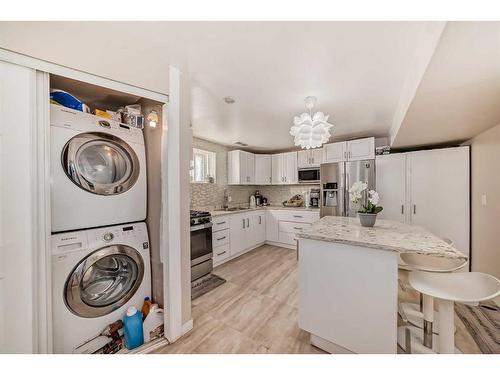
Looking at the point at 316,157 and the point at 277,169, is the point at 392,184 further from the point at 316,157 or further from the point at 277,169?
the point at 277,169

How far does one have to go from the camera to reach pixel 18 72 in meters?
0.92

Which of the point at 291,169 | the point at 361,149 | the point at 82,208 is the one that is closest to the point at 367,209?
the point at 361,149

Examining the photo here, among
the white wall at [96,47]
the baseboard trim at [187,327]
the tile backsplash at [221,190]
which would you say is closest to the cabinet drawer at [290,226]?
the tile backsplash at [221,190]

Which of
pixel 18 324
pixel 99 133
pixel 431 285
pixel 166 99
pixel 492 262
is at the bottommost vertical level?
pixel 492 262

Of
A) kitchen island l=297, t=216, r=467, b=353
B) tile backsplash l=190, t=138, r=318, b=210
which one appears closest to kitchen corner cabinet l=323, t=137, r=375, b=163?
tile backsplash l=190, t=138, r=318, b=210

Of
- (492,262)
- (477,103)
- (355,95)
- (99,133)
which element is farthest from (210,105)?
(492,262)

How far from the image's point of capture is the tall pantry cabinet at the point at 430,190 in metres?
2.45

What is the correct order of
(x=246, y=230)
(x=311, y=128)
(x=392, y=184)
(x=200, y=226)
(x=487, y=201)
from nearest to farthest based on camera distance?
(x=311, y=128)
(x=487, y=201)
(x=200, y=226)
(x=392, y=184)
(x=246, y=230)

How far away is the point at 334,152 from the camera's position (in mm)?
3428

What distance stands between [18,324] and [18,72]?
4.31 feet

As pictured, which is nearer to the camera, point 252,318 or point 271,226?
point 252,318

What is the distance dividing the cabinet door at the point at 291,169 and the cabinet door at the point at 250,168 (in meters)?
0.76

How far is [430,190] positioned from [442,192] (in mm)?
125
